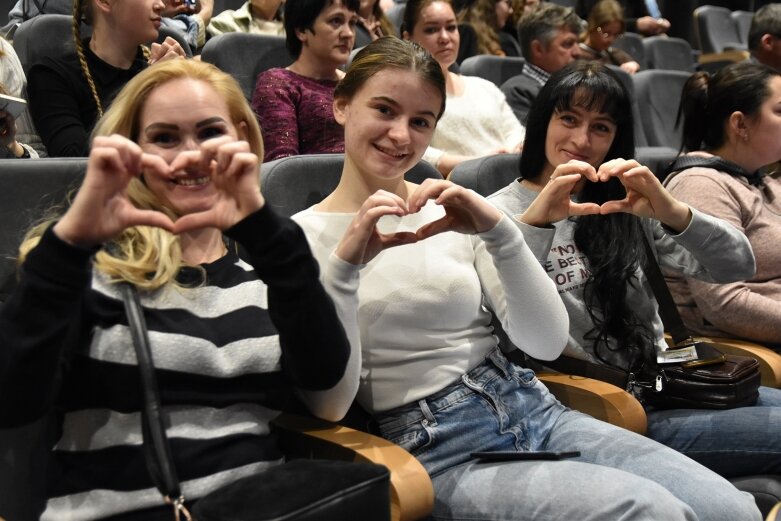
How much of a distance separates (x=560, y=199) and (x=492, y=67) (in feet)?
7.30

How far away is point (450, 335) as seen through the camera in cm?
138

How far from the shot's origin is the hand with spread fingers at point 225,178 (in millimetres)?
1010

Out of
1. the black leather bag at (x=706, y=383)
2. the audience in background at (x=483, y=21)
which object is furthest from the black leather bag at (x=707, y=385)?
the audience in background at (x=483, y=21)

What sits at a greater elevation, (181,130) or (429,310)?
(181,130)

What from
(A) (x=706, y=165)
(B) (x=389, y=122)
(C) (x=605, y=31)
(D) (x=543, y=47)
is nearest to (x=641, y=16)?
(C) (x=605, y=31)

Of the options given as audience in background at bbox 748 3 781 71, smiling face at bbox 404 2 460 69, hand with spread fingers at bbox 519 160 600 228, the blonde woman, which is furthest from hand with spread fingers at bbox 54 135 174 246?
audience in background at bbox 748 3 781 71

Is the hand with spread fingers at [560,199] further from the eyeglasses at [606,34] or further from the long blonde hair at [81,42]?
the eyeglasses at [606,34]

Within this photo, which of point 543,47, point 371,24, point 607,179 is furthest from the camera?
point 371,24

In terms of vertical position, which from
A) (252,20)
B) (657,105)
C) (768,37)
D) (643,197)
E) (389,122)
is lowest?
(657,105)

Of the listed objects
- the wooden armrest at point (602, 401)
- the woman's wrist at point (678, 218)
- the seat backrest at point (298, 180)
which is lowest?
the wooden armrest at point (602, 401)

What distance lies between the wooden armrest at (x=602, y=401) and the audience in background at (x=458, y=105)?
1.13m

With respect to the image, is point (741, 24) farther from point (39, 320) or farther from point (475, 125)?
point (39, 320)

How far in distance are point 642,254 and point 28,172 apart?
1.09m

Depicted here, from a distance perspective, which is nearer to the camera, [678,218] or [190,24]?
[678,218]
